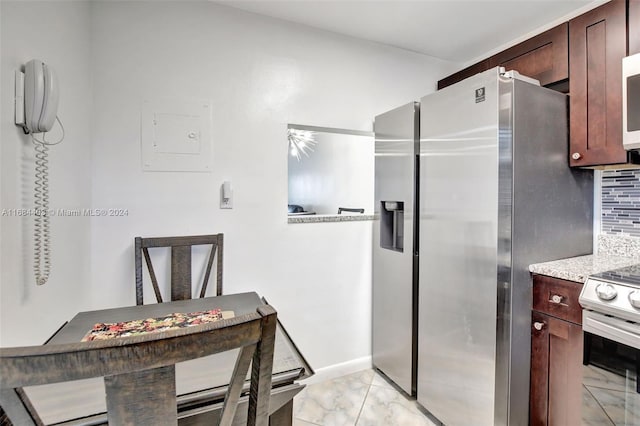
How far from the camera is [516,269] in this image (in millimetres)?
1479

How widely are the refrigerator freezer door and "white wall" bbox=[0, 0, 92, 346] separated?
1.79 meters

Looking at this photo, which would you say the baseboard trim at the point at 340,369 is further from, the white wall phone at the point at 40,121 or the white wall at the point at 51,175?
the white wall phone at the point at 40,121

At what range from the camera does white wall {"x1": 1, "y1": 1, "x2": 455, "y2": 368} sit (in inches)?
59.9

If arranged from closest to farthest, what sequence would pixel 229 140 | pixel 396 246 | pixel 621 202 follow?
1. pixel 621 202
2. pixel 229 140
3. pixel 396 246

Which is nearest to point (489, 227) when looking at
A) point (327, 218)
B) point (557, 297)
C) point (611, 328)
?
point (557, 297)

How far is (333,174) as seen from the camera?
7.47 feet

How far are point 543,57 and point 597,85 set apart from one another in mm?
405

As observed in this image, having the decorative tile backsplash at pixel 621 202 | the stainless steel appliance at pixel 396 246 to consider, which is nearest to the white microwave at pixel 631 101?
the decorative tile backsplash at pixel 621 202

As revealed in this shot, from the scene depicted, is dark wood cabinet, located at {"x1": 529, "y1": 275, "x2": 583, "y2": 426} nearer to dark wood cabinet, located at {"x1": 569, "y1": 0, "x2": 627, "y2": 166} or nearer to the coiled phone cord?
dark wood cabinet, located at {"x1": 569, "y1": 0, "x2": 627, "y2": 166}

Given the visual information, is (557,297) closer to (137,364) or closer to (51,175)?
(137,364)

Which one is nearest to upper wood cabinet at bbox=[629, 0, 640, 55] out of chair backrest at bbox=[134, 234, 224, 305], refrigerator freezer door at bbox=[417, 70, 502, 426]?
refrigerator freezer door at bbox=[417, 70, 502, 426]

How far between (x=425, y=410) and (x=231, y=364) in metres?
1.52

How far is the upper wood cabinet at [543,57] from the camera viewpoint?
1749mm

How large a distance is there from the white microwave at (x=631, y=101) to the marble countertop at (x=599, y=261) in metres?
0.59
